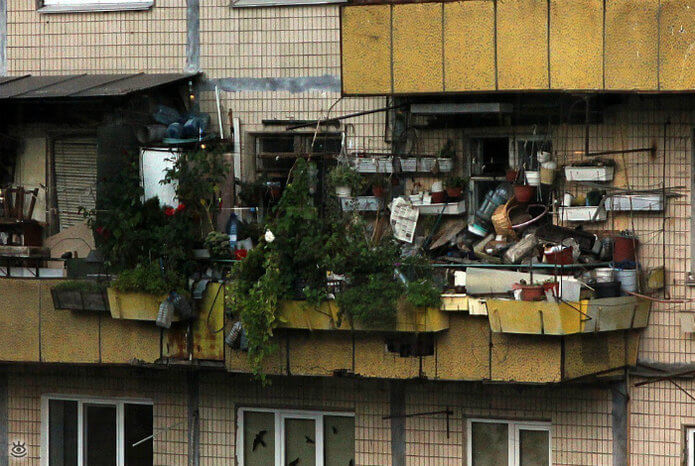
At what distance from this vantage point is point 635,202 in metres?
14.9

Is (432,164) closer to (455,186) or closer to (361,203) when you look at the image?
(455,186)

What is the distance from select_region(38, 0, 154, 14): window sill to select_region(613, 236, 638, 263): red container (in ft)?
20.3

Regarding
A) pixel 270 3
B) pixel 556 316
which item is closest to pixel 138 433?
pixel 270 3

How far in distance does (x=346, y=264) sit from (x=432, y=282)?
92 cm

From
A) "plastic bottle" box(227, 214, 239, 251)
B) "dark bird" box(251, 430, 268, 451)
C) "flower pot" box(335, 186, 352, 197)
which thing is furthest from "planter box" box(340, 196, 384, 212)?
"dark bird" box(251, 430, 268, 451)

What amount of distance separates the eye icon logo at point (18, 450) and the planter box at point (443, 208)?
19.9 feet

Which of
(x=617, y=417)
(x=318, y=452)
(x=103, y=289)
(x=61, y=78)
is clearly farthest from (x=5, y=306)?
(x=617, y=417)

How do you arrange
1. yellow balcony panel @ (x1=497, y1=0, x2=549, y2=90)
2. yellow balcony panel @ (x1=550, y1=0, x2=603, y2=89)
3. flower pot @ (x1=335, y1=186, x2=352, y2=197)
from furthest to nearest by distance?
flower pot @ (x1=335, y1=186, x2=352, y2=197), yellow balcony panel @ (x1=497, y1=0, x2=549, y2=90), yellow balcony panel @ (x1=550, y1=0, x2=603, y2=89)

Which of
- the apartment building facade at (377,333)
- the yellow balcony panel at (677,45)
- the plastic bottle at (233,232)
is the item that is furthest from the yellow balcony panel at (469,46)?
the plastic bottle at (233,232)

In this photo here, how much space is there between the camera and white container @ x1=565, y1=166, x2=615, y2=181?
14.9 meters

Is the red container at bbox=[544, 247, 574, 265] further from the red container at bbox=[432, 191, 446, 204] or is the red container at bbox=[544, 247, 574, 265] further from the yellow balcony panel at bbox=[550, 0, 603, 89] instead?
the yellow balcony panel at bbox=[550, 0, 603, 89]

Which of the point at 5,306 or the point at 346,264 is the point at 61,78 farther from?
the point at 346,264

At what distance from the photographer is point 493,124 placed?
1545cm

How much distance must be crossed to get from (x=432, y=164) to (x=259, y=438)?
3.97m
